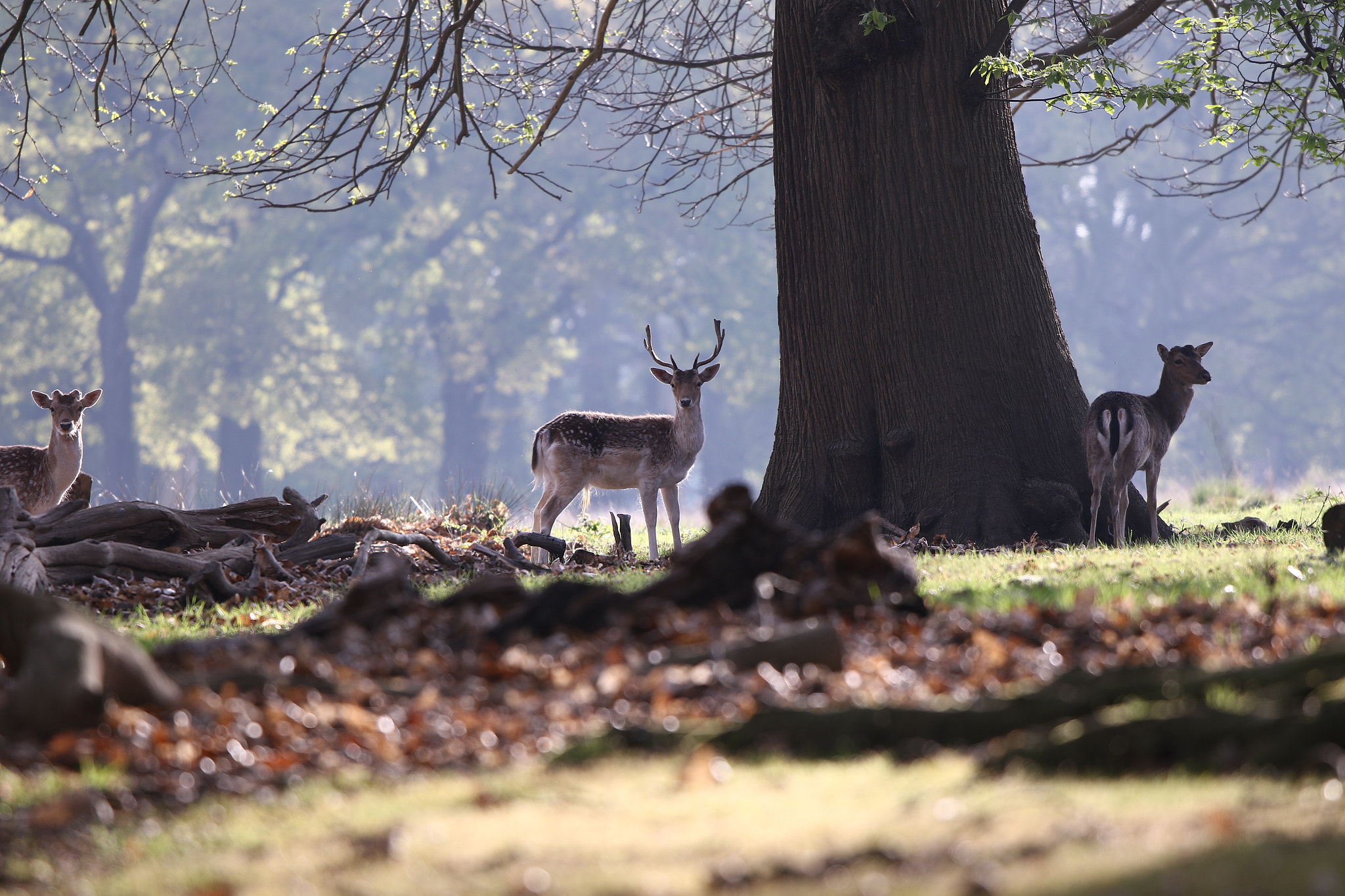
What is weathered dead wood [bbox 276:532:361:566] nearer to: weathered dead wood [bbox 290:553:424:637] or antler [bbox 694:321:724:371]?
antler [bbox 694:321:724:371]

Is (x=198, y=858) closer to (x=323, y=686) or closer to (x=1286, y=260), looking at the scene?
(x=323, y=686)

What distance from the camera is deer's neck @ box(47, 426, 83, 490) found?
1191 centimetres

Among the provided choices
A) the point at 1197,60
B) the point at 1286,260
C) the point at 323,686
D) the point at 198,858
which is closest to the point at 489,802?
the point at 198,858

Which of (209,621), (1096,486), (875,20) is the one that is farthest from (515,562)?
(875,20)

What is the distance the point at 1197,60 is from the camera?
880 centimetres

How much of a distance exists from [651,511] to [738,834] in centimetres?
930

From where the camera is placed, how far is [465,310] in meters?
43.4

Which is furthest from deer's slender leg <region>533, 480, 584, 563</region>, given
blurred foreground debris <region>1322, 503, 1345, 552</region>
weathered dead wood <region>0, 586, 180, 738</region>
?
weathered dead wood <region>0, 586, 180, 738</region>

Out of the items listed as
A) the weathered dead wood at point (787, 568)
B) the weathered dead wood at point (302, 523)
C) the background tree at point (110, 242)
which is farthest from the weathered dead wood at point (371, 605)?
the background tree at point (110, 242)

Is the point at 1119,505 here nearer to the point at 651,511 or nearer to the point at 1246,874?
the point at 651,511

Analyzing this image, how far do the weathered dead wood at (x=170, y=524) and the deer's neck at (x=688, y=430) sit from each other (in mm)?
3958

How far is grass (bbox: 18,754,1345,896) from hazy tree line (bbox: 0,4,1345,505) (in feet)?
112

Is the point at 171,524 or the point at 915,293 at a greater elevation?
the point at 915,293

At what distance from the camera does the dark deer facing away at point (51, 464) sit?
1188cm
